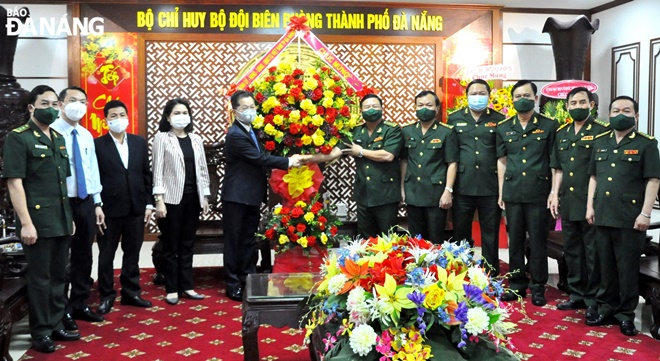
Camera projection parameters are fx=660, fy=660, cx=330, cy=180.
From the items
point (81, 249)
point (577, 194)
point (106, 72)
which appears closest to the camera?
point (81, 249)

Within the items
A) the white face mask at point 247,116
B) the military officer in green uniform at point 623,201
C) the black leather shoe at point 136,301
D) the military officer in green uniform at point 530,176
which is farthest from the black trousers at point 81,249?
the military officer in green uniform at point 623,201

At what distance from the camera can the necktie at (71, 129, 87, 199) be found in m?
4.11

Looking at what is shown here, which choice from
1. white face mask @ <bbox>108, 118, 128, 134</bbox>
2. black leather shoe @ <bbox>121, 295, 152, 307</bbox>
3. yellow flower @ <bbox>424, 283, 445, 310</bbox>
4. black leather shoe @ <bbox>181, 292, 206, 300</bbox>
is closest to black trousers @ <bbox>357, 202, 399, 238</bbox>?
black leather shoe @ <bbox>181, 292, 206, 300</bbox>

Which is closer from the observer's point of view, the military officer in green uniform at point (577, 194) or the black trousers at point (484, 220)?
the military officer in green uniform at point (577, 194)

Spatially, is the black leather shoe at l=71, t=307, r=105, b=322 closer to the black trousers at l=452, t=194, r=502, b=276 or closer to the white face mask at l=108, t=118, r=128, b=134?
the white face mask at l=108, t=118, r=128, b=134

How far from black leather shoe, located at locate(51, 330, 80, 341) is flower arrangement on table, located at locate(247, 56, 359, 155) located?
1.79 meters

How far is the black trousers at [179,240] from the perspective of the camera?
15.9ft

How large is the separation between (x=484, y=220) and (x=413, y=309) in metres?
3.10

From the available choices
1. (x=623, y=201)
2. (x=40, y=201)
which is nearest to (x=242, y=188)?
(x=40, y=201)

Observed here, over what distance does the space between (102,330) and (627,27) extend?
658 cm

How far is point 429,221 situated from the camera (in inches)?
202

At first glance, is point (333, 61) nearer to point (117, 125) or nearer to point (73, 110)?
point (117, 125)

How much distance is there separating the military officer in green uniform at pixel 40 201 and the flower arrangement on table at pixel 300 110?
1491 millimetres

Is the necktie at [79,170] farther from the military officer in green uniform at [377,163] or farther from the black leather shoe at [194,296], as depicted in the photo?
the military officer in green uniform at [377,163]
